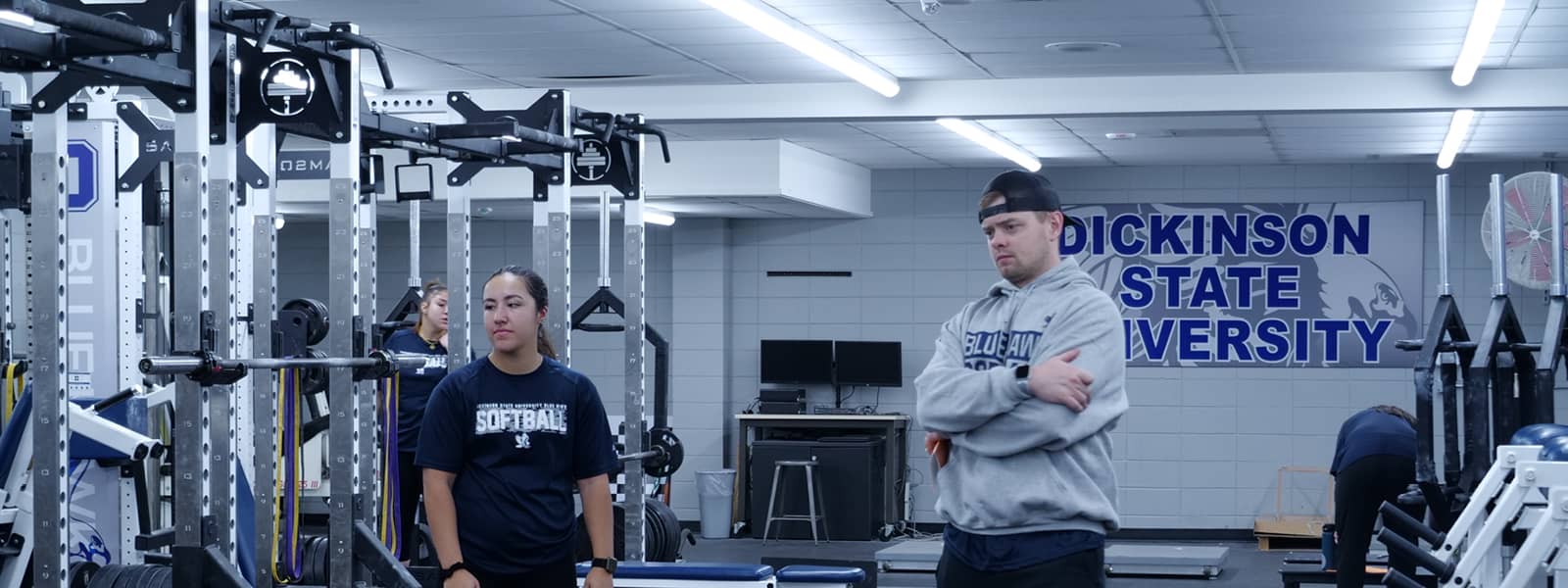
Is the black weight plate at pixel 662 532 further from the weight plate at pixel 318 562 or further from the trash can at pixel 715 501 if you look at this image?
the trash can at pixel 715 501

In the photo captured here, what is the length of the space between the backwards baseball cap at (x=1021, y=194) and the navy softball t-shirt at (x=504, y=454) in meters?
1.62

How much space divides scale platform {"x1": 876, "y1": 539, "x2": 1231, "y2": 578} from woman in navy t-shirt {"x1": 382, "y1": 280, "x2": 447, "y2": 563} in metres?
3.99

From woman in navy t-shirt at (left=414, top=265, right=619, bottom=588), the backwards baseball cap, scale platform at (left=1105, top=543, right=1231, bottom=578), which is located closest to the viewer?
the backwards baseball cap

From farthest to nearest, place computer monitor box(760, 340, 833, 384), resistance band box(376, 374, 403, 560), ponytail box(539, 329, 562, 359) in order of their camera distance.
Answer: computer monitor box(760, 340, 833, 384), resistance band box(376, 374, 403, 560), ponytail box(539, 329, 562, 359)

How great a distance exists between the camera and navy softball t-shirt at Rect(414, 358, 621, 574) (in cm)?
408

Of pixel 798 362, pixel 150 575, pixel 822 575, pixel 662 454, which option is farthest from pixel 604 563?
pixel 798 362

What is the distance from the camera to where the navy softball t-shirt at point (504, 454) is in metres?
4.08

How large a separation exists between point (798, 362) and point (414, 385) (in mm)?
5859

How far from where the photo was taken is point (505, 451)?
161 inches

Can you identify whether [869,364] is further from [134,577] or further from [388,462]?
[134,577]

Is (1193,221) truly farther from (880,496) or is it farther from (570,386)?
(570,386)

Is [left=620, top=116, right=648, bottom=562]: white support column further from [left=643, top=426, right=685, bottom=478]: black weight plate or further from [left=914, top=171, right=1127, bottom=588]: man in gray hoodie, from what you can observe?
[left=914, top=171, right=1127, bottom=588]: man in gray hoodie

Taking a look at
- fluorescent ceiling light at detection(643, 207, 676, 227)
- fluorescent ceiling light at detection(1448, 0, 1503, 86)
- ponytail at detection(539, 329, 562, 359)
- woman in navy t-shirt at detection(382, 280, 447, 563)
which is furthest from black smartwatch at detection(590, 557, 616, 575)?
fluorescent ceiling light at detection(643, 207, 676, 227)

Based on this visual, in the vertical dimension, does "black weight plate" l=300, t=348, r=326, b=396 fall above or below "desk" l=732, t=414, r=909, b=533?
above
